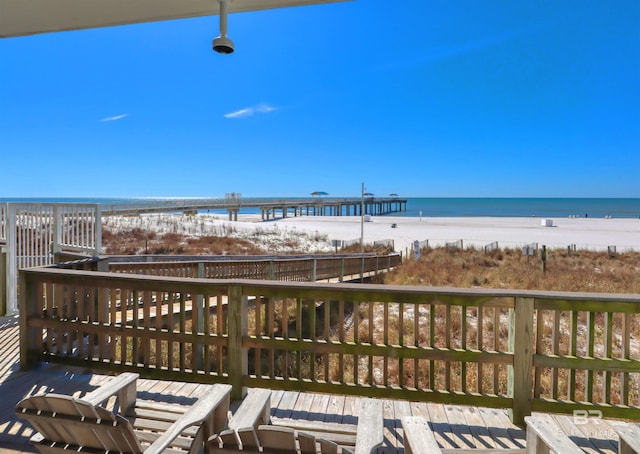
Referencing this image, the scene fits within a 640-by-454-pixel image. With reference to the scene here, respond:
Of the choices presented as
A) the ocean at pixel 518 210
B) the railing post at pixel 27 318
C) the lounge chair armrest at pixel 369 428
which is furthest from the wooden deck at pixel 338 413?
the ocean at pixel 518 210

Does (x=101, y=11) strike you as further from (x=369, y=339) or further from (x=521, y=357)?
(x=521, y=357)

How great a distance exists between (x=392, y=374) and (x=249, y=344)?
112 inches

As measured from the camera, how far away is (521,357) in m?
2.54

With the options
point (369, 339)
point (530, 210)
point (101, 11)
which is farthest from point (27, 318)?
point (530, 210)

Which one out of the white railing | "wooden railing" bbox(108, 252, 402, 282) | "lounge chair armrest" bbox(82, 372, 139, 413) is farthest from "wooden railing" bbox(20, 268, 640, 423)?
"wooden railing" bbox(108, 252, 402, 282)

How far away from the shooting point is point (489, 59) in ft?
105

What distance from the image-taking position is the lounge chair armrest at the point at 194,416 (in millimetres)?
1370

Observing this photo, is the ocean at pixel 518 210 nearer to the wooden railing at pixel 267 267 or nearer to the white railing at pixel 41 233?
the wooden railing at pixel 267 267

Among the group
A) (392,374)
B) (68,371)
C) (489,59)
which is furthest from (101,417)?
(489,59)

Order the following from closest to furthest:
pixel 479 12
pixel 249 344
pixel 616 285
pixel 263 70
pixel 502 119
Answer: pixel 249 344
pixel 616 285
pixel 479 12
pixel 263 70
pixel 502 119

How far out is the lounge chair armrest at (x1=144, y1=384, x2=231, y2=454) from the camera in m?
1.37

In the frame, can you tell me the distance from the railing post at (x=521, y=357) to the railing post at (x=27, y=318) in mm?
4337

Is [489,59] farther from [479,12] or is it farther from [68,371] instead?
[68,371]

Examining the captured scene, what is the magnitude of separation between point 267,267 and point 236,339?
6.98 m
